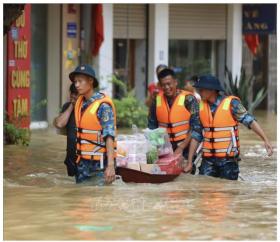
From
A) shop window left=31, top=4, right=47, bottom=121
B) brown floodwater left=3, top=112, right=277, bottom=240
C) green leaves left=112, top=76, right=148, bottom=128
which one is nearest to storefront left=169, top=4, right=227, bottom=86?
green leaves left=112, top=76, right=148, bottom=128

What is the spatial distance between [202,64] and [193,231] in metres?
18.3

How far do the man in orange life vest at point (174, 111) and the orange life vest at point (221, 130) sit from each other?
0.52 meters

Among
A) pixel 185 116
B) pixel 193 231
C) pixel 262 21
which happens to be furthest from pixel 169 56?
pixel 193 231

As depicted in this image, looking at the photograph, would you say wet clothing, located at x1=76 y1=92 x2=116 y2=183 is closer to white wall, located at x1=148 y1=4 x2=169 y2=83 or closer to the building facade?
the building facade

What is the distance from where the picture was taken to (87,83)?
971 centimetres

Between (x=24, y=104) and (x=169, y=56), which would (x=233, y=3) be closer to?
(x=169, y=56)

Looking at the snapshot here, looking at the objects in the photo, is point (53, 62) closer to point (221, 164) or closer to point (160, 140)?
point (160, 140)

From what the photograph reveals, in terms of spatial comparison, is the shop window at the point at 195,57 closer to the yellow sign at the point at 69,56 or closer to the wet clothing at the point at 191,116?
the yellow sign at the point at 69,56

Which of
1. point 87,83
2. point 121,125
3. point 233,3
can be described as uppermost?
point 233,3

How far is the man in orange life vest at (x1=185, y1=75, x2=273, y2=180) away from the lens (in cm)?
1057

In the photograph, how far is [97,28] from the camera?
21172mm

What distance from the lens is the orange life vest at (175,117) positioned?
11320mm

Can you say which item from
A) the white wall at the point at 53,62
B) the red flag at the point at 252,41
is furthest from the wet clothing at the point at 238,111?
the red flag at the point at 252,41

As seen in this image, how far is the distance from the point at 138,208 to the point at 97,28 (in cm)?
1272
